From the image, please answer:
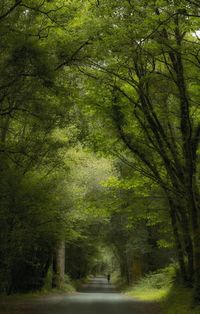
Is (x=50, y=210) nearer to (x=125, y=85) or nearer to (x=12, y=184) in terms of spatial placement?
(x=12, y=184)

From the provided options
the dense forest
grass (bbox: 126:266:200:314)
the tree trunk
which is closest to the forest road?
grass (bbox: 126:266:200:314)

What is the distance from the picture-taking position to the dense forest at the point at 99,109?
11.5 meters

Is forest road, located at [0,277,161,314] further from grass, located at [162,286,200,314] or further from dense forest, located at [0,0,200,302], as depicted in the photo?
dense forest, located at [0,0,200,302]

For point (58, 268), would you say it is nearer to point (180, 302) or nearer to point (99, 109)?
point (180, 302)

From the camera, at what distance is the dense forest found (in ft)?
37.8

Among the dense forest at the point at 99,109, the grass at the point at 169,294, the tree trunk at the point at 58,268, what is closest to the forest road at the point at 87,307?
the grass at the point at 169,294

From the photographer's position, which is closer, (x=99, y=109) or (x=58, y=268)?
(x=99, y=109)

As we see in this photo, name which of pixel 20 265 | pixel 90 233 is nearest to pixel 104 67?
pixel 20 265

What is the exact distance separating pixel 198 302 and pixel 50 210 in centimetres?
799

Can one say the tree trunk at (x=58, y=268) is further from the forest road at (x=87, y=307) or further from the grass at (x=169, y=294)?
the forest road at (x=87, y=307)

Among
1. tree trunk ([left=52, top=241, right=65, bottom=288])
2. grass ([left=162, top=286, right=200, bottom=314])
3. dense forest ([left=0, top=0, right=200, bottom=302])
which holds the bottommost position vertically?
grass ([left=162, top=286, right=200, bottom=314])

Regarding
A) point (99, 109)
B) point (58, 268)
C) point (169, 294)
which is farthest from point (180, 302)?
point (58, 268)

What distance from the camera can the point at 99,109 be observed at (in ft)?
51.1

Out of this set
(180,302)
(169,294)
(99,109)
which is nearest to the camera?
(99,109)
